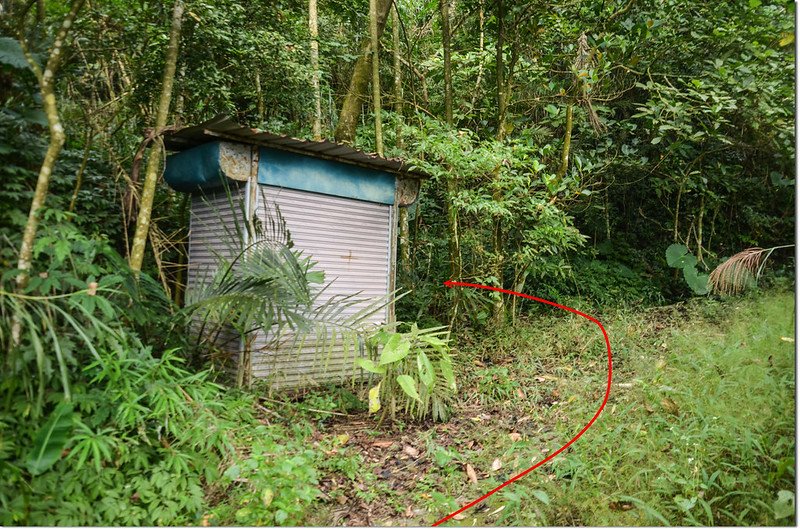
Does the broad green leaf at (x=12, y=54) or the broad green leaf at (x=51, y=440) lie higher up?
the broad green leaf at (x=12, y=54)

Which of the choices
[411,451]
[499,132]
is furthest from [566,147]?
[411,451]

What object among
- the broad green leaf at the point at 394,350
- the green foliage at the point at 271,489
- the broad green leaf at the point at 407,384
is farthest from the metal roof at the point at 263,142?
the green foliage at the point at 271,489

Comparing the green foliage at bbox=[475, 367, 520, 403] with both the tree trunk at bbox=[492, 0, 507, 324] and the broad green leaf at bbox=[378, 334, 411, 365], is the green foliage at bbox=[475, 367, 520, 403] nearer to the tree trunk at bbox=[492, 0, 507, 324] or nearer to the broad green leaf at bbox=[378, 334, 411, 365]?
the tree trunk at bbox=[492, 0, 507, 324]

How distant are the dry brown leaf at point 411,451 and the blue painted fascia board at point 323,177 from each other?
8.23 ft

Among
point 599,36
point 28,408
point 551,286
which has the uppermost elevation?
point 599,36

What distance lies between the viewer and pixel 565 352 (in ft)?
20.2

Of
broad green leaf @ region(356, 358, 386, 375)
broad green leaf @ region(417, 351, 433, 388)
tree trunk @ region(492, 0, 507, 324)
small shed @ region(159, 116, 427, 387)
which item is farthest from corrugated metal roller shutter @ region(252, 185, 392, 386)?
tree trunk @ region(492, 0, 507, 324)

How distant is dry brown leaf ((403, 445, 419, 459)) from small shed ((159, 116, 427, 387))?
0.88 meters

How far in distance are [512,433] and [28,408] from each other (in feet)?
10.9

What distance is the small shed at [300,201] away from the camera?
15.0 ft

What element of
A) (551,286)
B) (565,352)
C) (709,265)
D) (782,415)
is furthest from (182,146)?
(709,265)

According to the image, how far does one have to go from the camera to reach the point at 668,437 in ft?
11.3

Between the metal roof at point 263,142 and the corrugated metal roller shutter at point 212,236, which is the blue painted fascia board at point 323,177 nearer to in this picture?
the metal roof at point 263,142

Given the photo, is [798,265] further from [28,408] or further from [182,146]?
[182,146]
